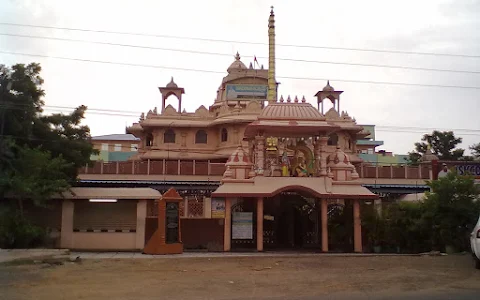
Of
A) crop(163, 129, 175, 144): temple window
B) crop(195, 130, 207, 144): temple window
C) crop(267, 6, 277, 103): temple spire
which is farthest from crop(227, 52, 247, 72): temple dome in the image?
crop(163, 129, 175, 144): temple window

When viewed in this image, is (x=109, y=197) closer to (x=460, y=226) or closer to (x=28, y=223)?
(x=28, y=223)

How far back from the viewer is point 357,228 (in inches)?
763

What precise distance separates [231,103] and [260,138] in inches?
811

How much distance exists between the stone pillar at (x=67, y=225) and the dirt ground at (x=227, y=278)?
493 cm

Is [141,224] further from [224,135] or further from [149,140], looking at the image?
[149,140]

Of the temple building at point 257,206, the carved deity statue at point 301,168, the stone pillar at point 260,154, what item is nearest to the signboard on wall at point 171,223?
the temple building at point 257,206

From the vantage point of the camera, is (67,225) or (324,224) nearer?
(67,225)

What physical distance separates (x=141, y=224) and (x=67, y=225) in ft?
9.18

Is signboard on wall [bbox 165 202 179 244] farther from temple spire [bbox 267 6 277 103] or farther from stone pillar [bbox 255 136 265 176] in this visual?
temple spire [bbox 267 6 277 103]

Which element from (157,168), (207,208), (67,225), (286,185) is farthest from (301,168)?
(157,168)

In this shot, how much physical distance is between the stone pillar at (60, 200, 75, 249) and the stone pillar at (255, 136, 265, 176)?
24.3ft

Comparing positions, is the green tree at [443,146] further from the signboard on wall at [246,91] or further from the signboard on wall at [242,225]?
the signboard on wall at [242,225]

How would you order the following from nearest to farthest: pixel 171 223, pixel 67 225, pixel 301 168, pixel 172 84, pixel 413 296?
pixel 413 296 < pixel 171 223 < pixel 67 225 < pixel 301 168 < pixel 172 84

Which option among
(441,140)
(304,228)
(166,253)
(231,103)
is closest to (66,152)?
(166,253)
